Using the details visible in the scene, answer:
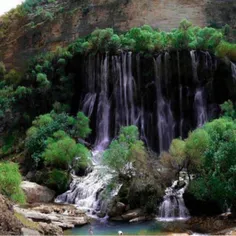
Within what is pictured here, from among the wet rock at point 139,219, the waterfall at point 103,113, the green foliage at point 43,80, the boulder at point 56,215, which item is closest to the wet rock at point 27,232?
the boulder at point 56,215

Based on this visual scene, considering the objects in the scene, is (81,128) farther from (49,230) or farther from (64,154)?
(49,230)

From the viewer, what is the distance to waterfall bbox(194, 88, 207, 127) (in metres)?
39.7

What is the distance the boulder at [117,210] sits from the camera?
26.5m

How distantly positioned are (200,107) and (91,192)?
14.7 meters

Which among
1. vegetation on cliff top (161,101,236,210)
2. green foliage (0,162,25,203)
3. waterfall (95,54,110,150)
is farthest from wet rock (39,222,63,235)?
waterfall (95,54,110,150)

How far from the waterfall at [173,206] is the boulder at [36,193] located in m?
8.98

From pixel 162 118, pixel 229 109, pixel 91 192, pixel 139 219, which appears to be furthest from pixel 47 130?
pixel 139 219

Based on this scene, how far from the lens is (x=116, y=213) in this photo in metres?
26.5

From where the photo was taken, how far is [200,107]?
132 ft

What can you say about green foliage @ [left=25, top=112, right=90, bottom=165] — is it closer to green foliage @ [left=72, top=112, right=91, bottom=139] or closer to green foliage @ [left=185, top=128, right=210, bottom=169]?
green foliage @ [left=72, top=112, right=91, bottom=139]

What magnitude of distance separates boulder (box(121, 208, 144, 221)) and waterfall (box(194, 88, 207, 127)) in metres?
15.3

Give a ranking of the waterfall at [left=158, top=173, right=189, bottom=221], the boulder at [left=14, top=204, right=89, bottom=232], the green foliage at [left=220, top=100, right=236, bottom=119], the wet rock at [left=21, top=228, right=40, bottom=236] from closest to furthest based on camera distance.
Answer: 1. the wet rock at [left=21, top=228, right=40, bottom=236]
2. the boulder at [left=14, top=204, right=89, bottom=232]
3. the waterfall at [left=158, top=173, right=189, bottom=221]
4. the green foliage at [left=220, top=100, right=236, bottom=119]

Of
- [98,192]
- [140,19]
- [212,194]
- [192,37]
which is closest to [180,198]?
[212,194]

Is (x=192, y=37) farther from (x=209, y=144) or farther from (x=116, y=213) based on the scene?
(x=116, y=213)
